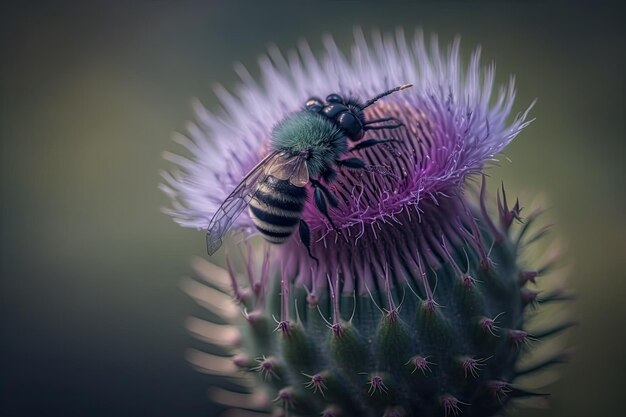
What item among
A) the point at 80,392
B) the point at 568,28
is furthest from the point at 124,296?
the point at 568,28

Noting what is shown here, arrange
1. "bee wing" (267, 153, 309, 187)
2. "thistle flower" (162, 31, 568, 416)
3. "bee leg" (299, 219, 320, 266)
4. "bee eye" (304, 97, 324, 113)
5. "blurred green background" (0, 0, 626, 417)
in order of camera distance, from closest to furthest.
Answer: "thistle flower" (162, 31, 568, 416) < "bee wing" (267, 153, 309, 187) < "bee leg" (299, 219, 320, 266) < "bee eye" (304, 97, 324, 113) < "blurred green background" (0, 0, 626, 417)

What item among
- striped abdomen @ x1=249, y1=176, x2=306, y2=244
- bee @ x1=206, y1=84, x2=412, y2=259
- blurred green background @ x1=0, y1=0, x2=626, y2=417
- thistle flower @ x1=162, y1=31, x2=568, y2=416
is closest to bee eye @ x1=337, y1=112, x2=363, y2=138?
bee @ x1=206, y1=84, x2=412, y2=259

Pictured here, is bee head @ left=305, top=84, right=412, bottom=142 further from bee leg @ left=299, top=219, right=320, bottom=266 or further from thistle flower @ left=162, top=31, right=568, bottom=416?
bee leg @ left=299, top=219, right=320, bottom=266

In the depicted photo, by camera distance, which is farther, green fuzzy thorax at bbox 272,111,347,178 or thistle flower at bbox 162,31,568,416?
green fuzzy thorax at bbox 272,111,347,178

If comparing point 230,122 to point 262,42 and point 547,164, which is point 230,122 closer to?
point 547,164

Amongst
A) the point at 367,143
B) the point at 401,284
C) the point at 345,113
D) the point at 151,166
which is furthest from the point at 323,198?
the point at 151,166

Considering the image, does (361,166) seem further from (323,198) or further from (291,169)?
(291,169)
